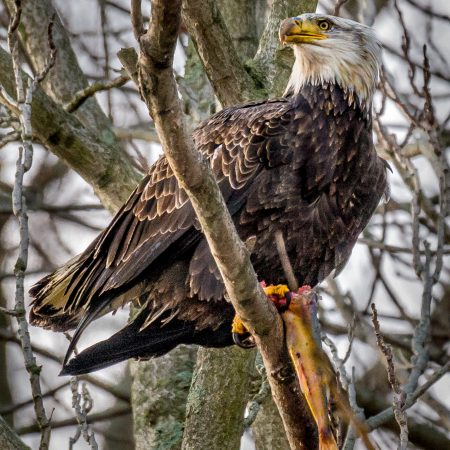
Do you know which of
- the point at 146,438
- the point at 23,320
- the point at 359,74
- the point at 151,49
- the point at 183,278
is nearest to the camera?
the point at 151,49

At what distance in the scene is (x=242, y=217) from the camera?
17.3ft

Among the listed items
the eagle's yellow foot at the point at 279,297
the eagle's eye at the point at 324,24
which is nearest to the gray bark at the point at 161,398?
the eagle's yellow foot at the point at 279,297

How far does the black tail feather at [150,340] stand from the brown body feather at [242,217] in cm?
1

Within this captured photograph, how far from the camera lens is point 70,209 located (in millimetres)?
8312

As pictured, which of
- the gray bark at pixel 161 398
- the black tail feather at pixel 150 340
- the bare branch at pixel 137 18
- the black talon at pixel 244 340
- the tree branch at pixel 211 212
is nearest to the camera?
the tree branch at pixel 211 212

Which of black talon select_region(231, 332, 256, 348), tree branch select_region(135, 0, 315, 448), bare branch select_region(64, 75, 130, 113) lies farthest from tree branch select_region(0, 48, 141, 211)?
tree branch select_region(135, 0, 315, 448)

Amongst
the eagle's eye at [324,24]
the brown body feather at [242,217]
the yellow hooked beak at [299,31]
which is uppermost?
the eagle's eye at [324,24]

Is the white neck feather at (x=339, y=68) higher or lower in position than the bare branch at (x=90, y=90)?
lower

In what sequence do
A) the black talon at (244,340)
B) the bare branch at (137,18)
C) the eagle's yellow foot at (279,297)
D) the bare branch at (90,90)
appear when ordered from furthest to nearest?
the bare branch at (90,90) < the black talon at (244,340) < the eagle's yellow foot at (279,297) < the bare branch at (137,18)

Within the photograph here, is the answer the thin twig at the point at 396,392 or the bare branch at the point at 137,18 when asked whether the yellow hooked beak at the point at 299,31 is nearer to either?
the thin twig at the point at 396,392

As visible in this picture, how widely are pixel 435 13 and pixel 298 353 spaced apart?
4.90 metres

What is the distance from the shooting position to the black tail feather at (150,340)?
5441mm

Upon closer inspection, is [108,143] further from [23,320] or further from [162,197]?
[23,320]

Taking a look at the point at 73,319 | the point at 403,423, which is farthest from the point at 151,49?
the point at 73,319
